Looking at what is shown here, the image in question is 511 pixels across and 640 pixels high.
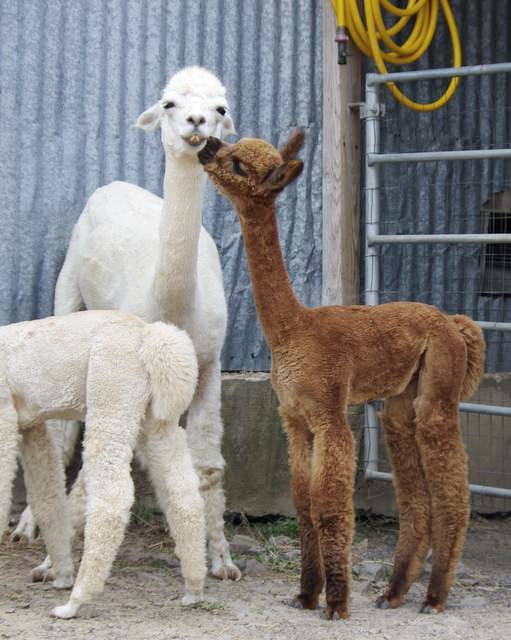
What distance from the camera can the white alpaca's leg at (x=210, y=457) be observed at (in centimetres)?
572

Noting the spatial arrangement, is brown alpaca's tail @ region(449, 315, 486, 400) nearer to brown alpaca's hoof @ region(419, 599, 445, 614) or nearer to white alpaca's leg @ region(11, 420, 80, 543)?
brown alpaca's hoof @ region(419, 599, 445, 614)

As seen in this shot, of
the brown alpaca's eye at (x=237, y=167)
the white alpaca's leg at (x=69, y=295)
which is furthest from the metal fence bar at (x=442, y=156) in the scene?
the white alpaca's leg at (x=69, y=295)

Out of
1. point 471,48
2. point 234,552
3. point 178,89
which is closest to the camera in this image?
point 178,89

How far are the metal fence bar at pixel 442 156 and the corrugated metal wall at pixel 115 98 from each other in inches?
36.0

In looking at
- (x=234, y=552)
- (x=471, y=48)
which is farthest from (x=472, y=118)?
(x=234, y=552)

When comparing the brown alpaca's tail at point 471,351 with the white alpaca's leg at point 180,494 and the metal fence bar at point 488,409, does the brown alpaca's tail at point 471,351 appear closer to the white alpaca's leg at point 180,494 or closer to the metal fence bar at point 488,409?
the metal fence bar at point 488,409

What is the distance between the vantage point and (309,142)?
Answer: 6984 millimetres

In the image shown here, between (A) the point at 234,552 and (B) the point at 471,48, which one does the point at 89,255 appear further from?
(B) the point at 471,48

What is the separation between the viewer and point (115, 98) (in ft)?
23.0

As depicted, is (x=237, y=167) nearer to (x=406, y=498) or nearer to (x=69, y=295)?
(x=406, y=498)

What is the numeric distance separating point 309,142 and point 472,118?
3.45ft

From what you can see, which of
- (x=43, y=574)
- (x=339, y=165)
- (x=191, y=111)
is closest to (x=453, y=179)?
(x=339, y=165)

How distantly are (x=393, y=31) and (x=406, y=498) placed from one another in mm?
2648

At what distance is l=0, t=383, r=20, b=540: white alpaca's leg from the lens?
480 centimetres
